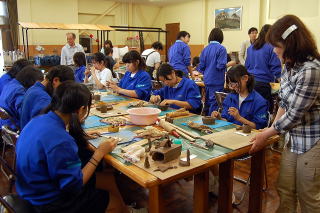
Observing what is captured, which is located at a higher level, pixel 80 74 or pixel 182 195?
pixel 80 74

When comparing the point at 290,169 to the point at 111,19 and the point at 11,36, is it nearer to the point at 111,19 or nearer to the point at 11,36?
the point at 11,36

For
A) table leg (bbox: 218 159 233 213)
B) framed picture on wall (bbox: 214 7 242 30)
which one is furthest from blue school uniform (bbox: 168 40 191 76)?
framed picture on wall (bbox: 214 7 242 30)

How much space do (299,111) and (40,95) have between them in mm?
1719

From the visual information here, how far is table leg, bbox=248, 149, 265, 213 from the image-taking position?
6.07 feet

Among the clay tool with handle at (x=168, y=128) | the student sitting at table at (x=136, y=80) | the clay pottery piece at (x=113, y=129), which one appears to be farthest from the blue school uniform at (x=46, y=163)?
the student sitting at table at (x=136, y=80)

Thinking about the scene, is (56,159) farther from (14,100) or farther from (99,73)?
(99,73)

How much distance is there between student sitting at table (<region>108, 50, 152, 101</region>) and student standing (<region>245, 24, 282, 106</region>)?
1316mm

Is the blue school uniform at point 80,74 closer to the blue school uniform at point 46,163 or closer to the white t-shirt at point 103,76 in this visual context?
the white t-shirt at point 103,76

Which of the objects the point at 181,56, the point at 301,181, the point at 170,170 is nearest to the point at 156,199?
the point at 170,170

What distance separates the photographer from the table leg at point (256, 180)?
1849 mm

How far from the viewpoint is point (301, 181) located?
1.43 metres

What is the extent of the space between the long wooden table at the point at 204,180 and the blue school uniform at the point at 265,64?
1.88 meters

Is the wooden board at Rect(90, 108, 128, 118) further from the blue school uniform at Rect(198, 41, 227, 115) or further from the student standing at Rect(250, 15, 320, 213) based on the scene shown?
the blue school uniform at Rect(198, 41, 227, 115)

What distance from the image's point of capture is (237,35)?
27.2 ft
